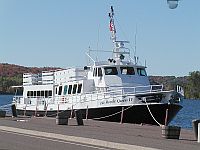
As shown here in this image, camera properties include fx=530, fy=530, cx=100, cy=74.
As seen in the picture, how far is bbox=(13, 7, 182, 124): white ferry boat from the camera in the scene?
34625 millimetres

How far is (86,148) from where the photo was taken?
645 inches

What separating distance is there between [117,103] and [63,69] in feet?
31.0

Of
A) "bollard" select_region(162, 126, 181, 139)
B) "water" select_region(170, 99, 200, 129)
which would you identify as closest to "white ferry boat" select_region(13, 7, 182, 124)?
"water" select_region(170, 99, 200, 129)

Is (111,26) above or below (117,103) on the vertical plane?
above

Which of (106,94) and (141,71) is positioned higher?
(141,71)

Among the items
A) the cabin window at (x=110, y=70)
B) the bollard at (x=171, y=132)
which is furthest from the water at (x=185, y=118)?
the bollard at (x=171, y=132)

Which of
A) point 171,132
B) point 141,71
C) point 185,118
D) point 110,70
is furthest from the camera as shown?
point 185,118

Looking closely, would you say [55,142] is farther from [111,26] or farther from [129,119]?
[111,26]

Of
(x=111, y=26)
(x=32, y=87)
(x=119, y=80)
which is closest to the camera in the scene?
(x=119, y=80)

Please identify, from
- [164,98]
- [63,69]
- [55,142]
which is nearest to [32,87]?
[63,69]

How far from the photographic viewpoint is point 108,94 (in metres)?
35.9

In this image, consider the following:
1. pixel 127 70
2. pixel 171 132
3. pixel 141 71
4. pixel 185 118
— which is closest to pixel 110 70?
pixel 127 70

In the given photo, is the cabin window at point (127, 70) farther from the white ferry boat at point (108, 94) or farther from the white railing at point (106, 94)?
the white railing at point (106, 94)

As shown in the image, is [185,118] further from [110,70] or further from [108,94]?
[108,94]
